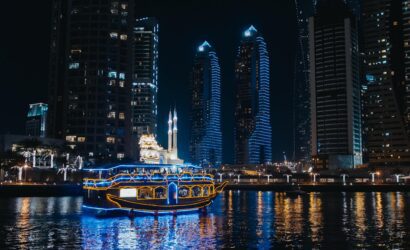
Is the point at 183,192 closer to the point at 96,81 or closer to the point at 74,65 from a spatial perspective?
the point at 96,81

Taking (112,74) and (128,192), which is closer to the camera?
(128,192)

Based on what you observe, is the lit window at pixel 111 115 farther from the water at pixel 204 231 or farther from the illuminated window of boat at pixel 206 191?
the illuminated window of boat at pixel 206 191

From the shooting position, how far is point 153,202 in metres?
58.3

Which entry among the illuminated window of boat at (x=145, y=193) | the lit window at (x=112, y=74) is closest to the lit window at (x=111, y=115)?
the lit window at (x=112, y=74)

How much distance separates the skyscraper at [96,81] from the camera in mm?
149500

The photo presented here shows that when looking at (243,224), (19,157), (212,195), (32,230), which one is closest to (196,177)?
(212,195)

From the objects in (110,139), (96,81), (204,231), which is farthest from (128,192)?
(96,81)

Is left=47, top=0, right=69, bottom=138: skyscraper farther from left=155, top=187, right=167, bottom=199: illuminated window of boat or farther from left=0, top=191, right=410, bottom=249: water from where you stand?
left=155, top=187, right=167, bottom=199: illuminated window of boat

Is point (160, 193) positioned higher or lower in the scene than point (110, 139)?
lower

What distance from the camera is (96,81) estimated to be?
6004 inches

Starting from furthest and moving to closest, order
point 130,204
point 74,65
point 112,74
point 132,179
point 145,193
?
point 112,74
point 74,65
point 145,193
point 130,204
point 132,179

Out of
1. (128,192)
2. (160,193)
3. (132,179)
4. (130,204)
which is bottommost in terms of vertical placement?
(130,204)

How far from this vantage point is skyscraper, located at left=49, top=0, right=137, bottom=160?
14950 cm

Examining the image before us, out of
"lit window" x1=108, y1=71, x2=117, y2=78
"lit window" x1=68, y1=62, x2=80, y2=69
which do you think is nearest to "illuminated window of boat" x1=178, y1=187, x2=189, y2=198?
"lit window" x1=108, y1=71, x2=117, y2=78
